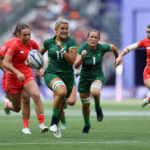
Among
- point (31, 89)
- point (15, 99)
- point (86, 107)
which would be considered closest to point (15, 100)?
point (15, 99)

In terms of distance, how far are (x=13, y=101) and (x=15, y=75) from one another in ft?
2.07

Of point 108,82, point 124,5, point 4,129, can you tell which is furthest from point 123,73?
point 4,129

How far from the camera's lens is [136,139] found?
10.6 metres

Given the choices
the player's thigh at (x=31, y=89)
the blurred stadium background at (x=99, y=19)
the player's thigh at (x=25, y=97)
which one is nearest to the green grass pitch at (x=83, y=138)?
the player's thigh at (x=25, y=97)

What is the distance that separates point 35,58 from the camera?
11414 millimetres

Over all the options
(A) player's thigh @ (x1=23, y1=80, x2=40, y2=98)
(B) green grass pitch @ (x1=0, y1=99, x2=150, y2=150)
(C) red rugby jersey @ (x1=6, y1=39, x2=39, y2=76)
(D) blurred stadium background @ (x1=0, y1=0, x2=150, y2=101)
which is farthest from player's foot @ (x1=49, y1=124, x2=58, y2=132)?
(D) blurred stadium background @ (x1=0, y1=0, x2=150, y2=101)

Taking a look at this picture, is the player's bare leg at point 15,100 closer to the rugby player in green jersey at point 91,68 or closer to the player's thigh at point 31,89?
the player's thigh at point 31,89

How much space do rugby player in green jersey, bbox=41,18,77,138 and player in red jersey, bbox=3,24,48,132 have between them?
0.39m

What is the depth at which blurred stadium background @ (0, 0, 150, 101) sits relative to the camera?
3462 centimetres

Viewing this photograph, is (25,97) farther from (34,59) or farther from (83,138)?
(83,138)

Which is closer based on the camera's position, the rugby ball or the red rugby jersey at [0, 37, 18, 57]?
the rugby ball

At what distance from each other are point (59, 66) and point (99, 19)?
938 inches

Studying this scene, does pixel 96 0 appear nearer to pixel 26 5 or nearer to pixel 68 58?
pixel 26 5

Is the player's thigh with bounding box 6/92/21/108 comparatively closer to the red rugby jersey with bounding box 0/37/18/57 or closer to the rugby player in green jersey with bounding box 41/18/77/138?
the red rugby jersey with bounding box 0/37/18/57
